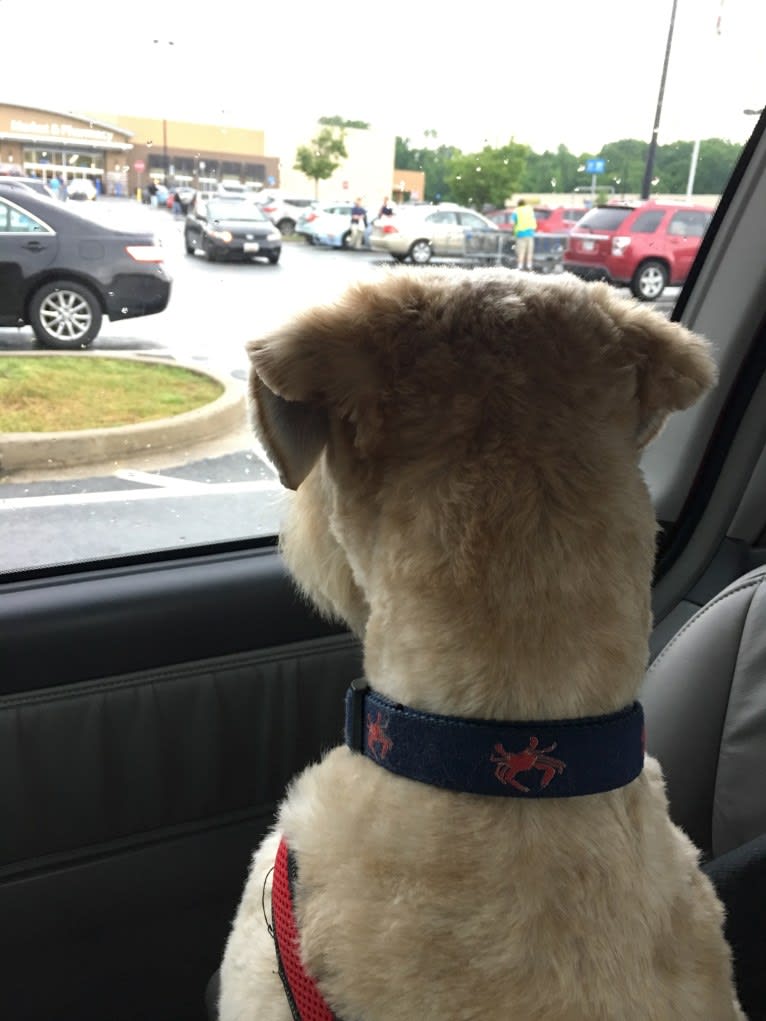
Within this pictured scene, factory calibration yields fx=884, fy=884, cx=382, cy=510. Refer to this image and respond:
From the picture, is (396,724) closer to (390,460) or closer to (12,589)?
(390,460)

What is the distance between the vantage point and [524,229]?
241 cm

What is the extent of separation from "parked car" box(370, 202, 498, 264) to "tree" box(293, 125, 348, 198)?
25 cm

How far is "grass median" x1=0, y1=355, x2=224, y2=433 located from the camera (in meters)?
2.22

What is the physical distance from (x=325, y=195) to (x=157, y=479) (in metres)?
1.04

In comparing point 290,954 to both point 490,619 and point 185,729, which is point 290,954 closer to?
point 490,619

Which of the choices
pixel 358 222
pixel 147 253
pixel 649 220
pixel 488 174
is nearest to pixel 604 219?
pixel 649 220

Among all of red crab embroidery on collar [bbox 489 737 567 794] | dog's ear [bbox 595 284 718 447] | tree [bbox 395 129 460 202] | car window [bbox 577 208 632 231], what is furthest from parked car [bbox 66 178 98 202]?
red crab embroidery on collar [bbox 489 737 567 794]

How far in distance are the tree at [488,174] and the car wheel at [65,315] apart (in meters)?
1.06

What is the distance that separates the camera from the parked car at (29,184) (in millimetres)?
2129

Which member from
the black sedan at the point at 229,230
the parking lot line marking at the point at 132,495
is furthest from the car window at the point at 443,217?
the parking lot line marking at the point at 132,495

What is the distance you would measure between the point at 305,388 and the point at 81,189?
1694mm

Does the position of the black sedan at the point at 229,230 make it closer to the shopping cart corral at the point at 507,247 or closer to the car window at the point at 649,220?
the shopping cart corral at the point at 507,247

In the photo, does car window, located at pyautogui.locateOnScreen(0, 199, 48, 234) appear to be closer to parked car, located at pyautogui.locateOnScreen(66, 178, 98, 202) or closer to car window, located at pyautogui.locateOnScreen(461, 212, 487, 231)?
parked car, located at pyautogui.locateOnScreen(66, 178, 98, 202)

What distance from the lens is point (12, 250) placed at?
86.8 inches
